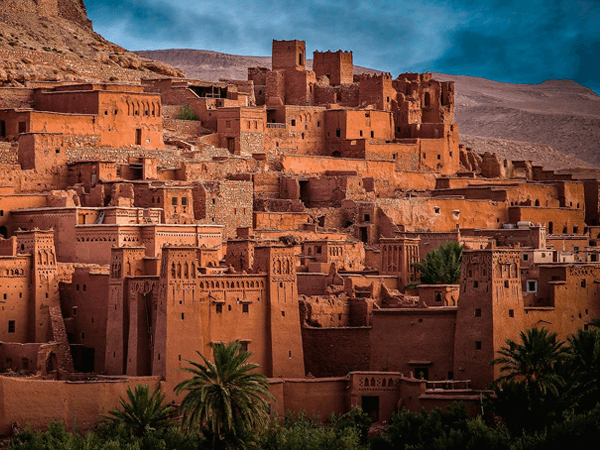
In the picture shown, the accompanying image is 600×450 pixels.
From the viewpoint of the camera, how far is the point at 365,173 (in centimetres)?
5597

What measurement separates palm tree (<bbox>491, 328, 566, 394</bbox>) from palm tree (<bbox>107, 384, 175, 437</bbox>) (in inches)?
309

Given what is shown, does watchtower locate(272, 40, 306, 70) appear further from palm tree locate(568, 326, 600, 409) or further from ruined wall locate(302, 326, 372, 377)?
palm tree locate(568, 326, 600, 409)

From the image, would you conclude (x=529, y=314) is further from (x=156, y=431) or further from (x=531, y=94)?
(x=531, y=94)

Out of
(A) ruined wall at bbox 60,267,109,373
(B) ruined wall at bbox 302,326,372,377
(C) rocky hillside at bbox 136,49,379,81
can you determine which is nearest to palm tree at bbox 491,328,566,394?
(B) ruined wall at bbox 302,326,372,377

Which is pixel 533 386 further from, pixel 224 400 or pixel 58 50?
pixel 58 50

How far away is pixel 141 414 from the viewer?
116 feet

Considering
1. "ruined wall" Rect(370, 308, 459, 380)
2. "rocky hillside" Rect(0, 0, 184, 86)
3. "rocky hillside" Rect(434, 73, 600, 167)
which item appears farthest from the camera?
"rocky hillside" Rect(434, 73, 600, 167)

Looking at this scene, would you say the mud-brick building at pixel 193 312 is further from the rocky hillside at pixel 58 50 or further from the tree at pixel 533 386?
the rocky hillside at pixel 58 50

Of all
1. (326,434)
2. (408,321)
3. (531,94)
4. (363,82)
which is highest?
(531,94)

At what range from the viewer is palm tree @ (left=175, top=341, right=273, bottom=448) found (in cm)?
3441

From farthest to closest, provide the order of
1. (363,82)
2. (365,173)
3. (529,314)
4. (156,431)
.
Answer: (363,82), (365,173), (529,314), (156,431)

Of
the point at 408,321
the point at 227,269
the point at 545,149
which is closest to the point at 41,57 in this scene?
the point at 227,269

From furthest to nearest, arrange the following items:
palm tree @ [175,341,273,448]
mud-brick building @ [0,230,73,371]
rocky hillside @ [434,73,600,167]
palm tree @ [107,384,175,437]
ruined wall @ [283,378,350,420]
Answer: rocky hillside @ [434,73,600,167] → mud-brick building @ [0,230,73,371] → ruined wall @ [283,378,350,420] → palm tree @ [107,384,175,437] → palm tree @ [175,341,273,448]

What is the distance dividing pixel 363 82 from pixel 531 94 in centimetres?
7330
